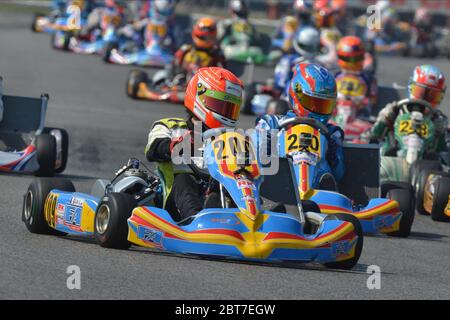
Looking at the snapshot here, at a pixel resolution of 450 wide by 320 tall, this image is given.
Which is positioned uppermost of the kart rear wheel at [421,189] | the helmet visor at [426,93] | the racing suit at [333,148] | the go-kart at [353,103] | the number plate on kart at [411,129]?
the racing suit at [333,148]

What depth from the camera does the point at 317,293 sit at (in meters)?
6.32

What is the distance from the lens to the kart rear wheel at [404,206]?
907 centimetres

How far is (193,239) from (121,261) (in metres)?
0.43

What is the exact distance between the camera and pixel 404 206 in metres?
9.16

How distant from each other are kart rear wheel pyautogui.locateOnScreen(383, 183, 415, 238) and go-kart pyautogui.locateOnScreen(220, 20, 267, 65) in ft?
46.2

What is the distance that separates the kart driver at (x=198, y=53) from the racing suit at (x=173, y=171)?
976 centimetres

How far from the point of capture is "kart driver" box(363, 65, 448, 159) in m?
11.4

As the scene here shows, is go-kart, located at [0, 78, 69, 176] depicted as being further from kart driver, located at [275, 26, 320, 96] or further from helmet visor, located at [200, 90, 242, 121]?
kart driver, located at [275, 26, 320, 96]

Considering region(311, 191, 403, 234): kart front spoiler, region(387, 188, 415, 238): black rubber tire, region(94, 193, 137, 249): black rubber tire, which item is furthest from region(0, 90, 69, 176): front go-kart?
region(94, 193, 137, 249): black rubber tire

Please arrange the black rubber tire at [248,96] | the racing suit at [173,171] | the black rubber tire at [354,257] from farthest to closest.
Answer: the black rubber tire at [248,96] < the racing suit at [173,171] < the black rubber tire at [354,257]

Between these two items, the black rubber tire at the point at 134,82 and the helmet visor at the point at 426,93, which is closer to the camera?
the helmet visor at the point at 426,93

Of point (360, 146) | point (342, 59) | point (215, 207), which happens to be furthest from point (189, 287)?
point (342, 59)

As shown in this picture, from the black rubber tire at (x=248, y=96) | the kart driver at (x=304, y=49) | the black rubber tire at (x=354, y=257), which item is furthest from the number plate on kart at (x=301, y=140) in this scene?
the kart driver at (x=304, y=49)

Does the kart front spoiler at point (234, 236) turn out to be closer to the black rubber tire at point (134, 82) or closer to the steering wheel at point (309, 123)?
the steering wheel at point (309, 123)
